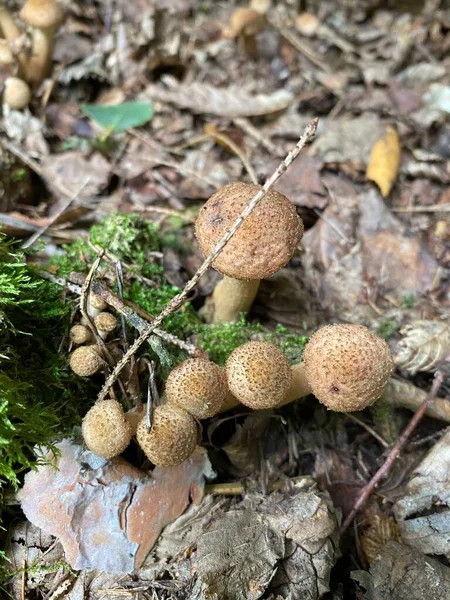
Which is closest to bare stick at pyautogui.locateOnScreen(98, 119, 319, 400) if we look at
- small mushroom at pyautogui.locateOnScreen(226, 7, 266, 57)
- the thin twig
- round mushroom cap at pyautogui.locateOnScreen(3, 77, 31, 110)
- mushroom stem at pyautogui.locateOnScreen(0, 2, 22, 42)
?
the thin twig

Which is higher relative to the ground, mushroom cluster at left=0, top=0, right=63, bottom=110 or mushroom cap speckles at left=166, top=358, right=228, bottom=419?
mushroom cluster at left=0, top=0, right=63, bottom=110

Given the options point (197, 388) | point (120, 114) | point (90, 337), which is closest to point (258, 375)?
point (197, 388)

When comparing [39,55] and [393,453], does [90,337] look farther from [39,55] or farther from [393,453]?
[39,55]

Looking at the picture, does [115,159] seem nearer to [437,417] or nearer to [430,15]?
[437,417]

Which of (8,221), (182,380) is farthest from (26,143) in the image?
(182,380)

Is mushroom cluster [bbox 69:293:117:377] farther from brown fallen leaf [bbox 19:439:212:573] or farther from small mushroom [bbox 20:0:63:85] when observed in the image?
small mushroom [bbox 20:0:63:85]
